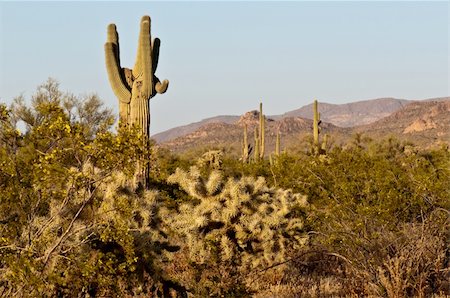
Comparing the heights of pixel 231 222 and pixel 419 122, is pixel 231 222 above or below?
below

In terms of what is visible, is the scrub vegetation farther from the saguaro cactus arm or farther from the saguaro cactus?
the saguaro cactus arm

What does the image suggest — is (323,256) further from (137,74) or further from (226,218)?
(137,74)

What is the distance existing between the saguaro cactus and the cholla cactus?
2500 millimetres

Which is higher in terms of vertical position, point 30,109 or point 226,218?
point 30,109

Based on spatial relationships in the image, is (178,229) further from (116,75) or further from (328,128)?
(328,128)

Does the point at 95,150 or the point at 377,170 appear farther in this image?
the point at 377,170

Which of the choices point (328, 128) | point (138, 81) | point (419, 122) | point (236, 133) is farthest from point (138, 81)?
point (328, 128)

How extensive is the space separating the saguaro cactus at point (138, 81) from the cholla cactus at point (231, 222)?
2.50m

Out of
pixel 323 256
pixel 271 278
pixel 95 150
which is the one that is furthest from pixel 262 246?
pixel 95 150

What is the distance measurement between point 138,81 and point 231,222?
4.49 meters

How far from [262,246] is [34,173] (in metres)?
4.94

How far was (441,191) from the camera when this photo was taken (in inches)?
465

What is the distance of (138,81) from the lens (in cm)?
1348

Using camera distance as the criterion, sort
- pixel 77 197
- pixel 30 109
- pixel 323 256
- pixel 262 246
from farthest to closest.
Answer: pixel 30 109 < pixel 323 256 < pixel 262 246 < pixel 77 197
